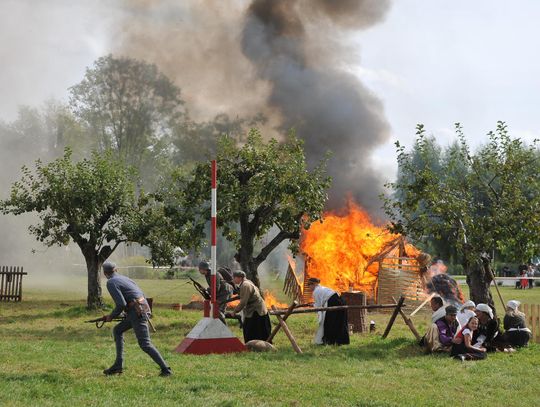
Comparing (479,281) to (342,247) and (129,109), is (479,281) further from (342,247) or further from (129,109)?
(129,109)

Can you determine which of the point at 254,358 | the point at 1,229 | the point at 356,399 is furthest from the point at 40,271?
the point at 356,399

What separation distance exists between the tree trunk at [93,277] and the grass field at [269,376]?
7178 millimetres

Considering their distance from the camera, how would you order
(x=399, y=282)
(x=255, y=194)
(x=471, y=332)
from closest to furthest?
(x=471, y=332), (x=255, y=194), (x=399, y=282)

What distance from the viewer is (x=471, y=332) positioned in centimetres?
1372

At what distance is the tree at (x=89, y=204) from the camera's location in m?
24.0

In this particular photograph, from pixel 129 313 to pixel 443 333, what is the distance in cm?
675

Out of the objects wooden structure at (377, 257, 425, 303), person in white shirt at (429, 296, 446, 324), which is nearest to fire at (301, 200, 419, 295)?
wooden structure at (377, 257, 425, 303)

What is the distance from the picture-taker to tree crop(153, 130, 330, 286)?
20.9 m

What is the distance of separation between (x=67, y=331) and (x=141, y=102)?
34793 millimetres

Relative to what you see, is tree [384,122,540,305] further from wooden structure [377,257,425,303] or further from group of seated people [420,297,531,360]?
wooden structure [377,257,425,303]

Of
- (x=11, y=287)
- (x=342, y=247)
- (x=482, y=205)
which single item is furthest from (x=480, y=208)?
(x=11, y=287)

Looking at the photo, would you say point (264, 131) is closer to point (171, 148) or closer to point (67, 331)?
point (67, 331)

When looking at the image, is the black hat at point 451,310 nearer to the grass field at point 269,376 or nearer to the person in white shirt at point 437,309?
the person in white shirt at point 437,309

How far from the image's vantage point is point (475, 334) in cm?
1431
